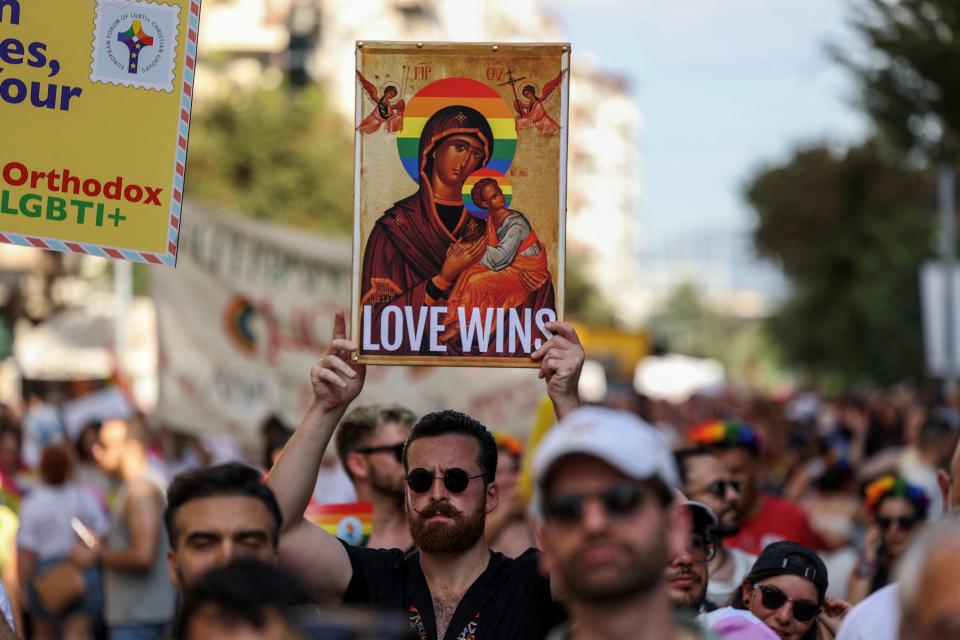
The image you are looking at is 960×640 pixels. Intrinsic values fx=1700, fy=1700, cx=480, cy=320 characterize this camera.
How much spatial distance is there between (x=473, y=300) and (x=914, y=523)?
121 inches

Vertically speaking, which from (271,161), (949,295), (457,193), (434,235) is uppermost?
(271,161)

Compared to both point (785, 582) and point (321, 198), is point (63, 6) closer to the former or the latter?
point (785, 582)

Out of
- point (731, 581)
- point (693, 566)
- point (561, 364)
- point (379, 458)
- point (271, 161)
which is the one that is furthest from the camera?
point (271, 161)

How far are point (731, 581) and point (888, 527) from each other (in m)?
1.24

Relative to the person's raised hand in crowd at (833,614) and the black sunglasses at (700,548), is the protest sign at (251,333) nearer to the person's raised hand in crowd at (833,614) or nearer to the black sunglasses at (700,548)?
the person's raised hand in crowd at (833,614)

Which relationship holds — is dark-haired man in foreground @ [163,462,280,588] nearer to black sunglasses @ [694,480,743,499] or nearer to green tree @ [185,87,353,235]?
black sunglasses @ [694,480,743,499]

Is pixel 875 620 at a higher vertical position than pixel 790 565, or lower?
lower

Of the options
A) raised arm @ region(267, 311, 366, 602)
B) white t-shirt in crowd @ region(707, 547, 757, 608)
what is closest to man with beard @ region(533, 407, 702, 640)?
raised arm @ region(267, 311, 366, 602)

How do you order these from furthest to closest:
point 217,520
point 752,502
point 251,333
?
point 251,333 < point 752,502 < point 217,520

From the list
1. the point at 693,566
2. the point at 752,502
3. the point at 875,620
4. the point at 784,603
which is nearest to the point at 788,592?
the point at 784,603

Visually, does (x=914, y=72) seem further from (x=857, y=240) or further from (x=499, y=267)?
(x=857, y=240)

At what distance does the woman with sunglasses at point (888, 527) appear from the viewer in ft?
24.0

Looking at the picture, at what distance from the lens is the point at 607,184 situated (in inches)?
5955

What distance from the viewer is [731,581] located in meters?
6.48
